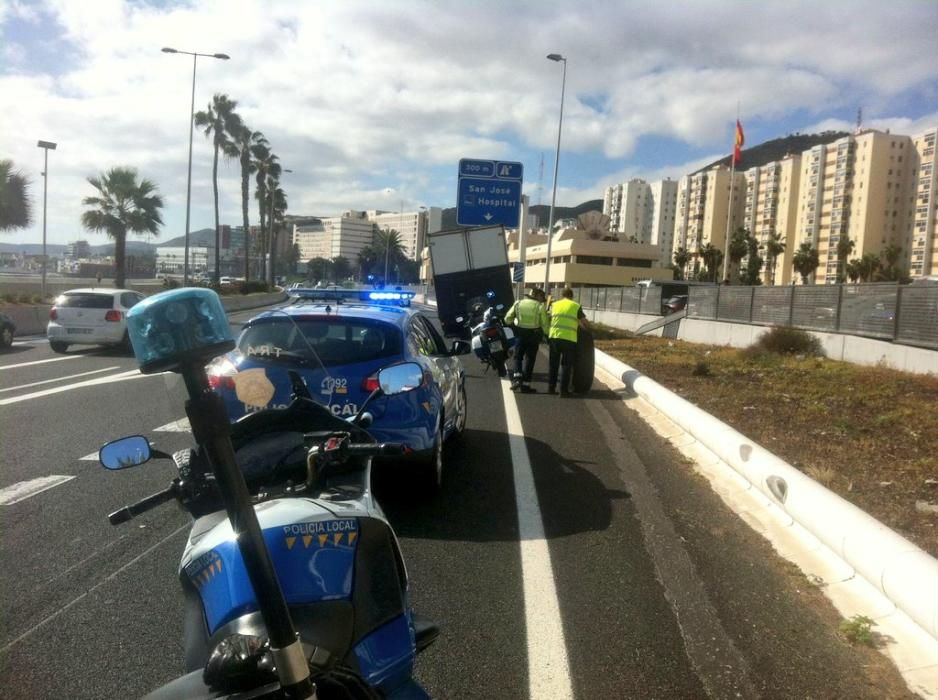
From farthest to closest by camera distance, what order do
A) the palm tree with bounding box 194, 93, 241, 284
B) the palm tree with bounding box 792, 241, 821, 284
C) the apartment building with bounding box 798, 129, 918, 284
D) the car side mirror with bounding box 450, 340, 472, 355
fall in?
the apartment building with bounding box 798, 129, 918, 284
the palm tree with bounding box 792, 241, 821, 284
the palm tree with bounding box 194, 93, 241, 284
the car side mirror with bounding box 450, 340, 472, 355

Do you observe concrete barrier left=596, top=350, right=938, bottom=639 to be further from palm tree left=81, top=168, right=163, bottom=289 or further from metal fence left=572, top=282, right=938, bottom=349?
palm tree left=81, top=168, right=163, bottom=289

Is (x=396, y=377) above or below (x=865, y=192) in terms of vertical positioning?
below

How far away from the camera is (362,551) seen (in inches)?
91.4

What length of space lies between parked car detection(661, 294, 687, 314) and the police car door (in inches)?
1022

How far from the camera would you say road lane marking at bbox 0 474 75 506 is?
618cm

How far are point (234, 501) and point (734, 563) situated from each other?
4281mm

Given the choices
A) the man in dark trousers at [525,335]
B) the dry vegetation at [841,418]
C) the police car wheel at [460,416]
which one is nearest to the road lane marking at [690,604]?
the dry vegetation at [841,418]

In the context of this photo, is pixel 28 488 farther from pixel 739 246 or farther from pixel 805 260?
pixel 805 260

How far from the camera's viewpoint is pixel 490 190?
2281 centimetres

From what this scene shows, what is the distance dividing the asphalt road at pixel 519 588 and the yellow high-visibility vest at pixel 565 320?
4.80m

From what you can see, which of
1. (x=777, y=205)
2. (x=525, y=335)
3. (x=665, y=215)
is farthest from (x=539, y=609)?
(x=665, y=215)

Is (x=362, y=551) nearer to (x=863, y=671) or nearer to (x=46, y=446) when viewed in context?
(x=863, y=671)

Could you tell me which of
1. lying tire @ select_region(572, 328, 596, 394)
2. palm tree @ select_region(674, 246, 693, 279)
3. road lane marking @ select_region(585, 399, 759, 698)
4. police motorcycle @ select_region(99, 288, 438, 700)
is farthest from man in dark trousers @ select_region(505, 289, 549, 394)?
palm tree @ select_region(674, 246, 693, 279)

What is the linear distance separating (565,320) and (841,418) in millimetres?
4490
